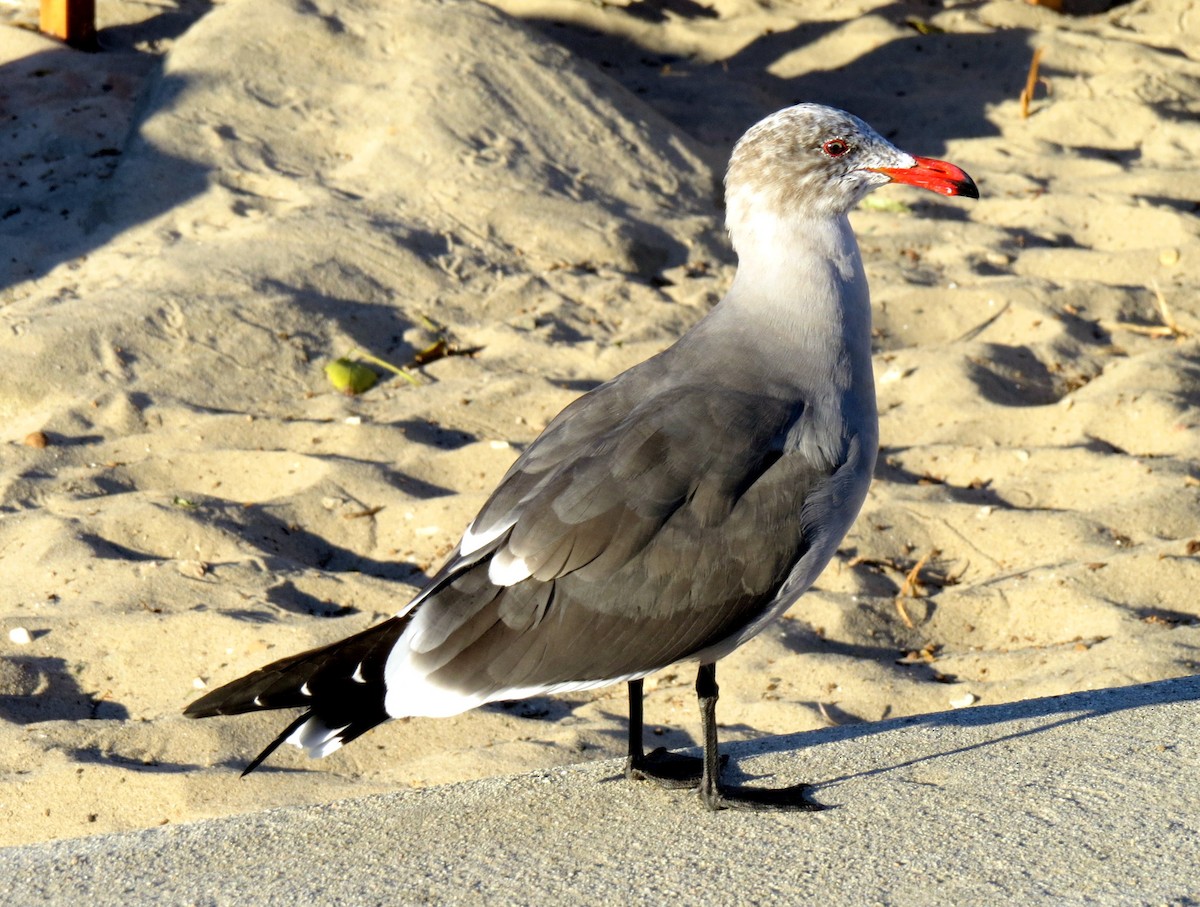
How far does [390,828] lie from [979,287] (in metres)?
4.30

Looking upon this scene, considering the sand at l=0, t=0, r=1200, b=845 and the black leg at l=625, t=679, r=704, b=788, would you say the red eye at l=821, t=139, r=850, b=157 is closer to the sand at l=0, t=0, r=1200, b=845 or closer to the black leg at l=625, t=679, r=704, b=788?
the black leg at l=625, t=679, r=704, b=788

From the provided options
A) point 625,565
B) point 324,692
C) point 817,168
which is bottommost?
point 324,692

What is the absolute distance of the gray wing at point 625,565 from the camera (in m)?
2.84

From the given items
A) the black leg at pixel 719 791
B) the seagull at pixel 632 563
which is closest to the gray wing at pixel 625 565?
the seagull at pixel 632 563

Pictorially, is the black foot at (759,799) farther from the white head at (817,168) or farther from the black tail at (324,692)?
the white head at (817,168)

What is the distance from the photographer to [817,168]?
325 cm

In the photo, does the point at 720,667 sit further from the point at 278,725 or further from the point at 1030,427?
the point at 1030,427

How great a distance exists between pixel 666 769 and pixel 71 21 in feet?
19.2

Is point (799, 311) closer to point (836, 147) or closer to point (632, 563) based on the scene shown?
point (836, 147)

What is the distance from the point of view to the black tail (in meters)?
2.79

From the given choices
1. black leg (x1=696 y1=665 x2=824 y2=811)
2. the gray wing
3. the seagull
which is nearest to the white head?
the seagull

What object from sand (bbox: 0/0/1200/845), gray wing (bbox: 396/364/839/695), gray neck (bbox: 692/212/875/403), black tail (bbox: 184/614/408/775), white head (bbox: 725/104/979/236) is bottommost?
sand (bbox: 0/0/1200/845)

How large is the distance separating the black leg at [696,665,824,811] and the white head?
41.9 inches

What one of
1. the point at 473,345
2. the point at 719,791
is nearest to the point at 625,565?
the point at 719,791
